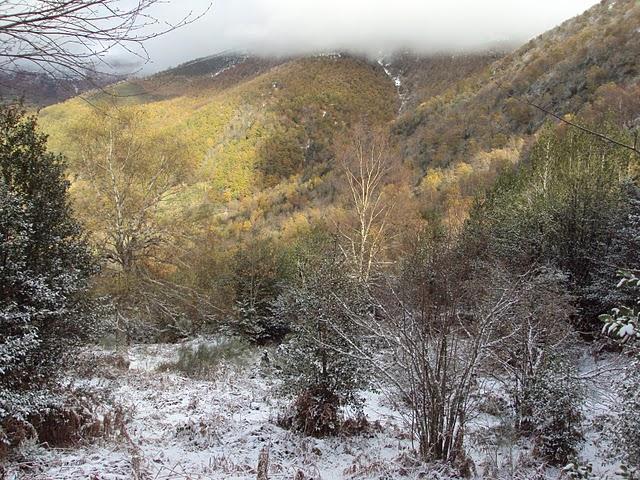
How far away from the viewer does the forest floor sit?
4.12 meters

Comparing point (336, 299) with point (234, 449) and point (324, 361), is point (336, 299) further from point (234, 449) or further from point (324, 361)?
point (234, 449)

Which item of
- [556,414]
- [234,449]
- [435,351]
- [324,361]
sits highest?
[435,351]

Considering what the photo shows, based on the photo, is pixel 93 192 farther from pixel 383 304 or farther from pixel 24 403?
pixel 383 304

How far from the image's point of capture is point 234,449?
16.6 feet

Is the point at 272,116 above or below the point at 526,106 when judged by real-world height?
above

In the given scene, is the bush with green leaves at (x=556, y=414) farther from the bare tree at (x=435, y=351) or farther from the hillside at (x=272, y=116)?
the hillside at (x=272, y=116)

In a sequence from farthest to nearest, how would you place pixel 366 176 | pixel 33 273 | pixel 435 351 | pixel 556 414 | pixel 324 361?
1. pixel 366 176
2. pixel 324 361
3. pixel 556 414
4. pixel 435 351
5. pixel 33 273

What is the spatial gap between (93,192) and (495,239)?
→ 428 inches

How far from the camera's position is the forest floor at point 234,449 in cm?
412

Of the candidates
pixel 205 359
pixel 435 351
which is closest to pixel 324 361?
pixel 435 351

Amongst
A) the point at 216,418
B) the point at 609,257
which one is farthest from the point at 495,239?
the point at 216,418

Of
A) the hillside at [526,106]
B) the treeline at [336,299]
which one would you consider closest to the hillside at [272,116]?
the hillside at [526,106]

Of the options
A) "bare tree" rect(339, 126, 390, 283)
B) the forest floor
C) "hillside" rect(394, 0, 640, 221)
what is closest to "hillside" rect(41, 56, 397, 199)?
"hillside" rect(394, 0, 640, 221)

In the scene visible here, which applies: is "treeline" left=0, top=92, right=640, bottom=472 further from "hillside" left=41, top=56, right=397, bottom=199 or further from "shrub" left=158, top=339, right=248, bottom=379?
"hillside" left=41, top=56, right=397, bottom=199
